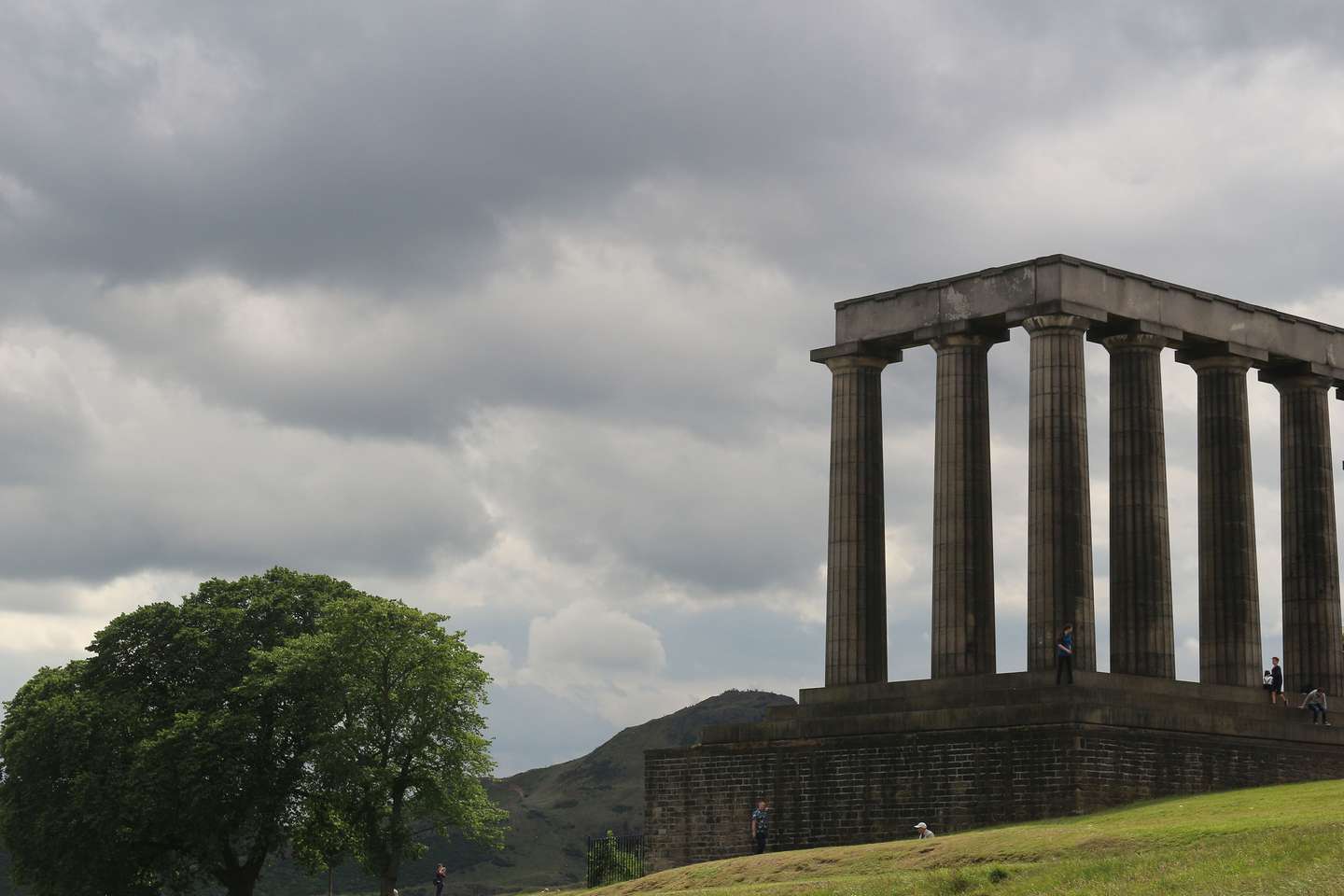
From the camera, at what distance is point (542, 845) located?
170500mm

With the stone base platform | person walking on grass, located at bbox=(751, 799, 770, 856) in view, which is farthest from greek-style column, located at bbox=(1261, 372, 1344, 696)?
person walking on grass, located at bbox=(751, 799, 770, 856)

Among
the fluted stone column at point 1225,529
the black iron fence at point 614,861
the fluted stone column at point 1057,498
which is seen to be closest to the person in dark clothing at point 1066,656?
the fluted stone column at point 1057,498

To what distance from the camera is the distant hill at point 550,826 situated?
16512 cm

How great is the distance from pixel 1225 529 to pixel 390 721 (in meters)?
34.4

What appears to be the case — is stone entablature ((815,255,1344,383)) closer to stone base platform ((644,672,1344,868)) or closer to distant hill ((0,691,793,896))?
stone base platform ((644,672,1344,868))

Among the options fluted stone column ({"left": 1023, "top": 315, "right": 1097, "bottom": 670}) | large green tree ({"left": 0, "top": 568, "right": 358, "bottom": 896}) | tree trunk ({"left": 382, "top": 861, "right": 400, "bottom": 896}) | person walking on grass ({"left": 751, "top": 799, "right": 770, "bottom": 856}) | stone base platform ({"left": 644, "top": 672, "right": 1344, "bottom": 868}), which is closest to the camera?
stone base platform ({"left": 644, "top": 672, "right": 1344, "bottom": 868})

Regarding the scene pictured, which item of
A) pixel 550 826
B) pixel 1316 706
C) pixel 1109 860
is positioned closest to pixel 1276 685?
pixel 1316 706

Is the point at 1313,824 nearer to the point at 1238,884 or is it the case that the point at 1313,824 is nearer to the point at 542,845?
the point at 1238,884

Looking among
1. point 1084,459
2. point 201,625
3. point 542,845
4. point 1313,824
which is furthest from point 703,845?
point 542,845

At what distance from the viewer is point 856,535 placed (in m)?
67.8

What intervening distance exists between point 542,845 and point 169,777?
89.8 m

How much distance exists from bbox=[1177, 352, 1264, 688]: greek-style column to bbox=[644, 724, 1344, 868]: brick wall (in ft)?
20.6

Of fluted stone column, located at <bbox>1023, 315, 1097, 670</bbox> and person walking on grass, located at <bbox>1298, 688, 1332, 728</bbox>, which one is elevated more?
fluted stone column, located at <bbox>1023, 315, 1097, 670</bbox>

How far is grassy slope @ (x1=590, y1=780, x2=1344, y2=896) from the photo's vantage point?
1455 inches
